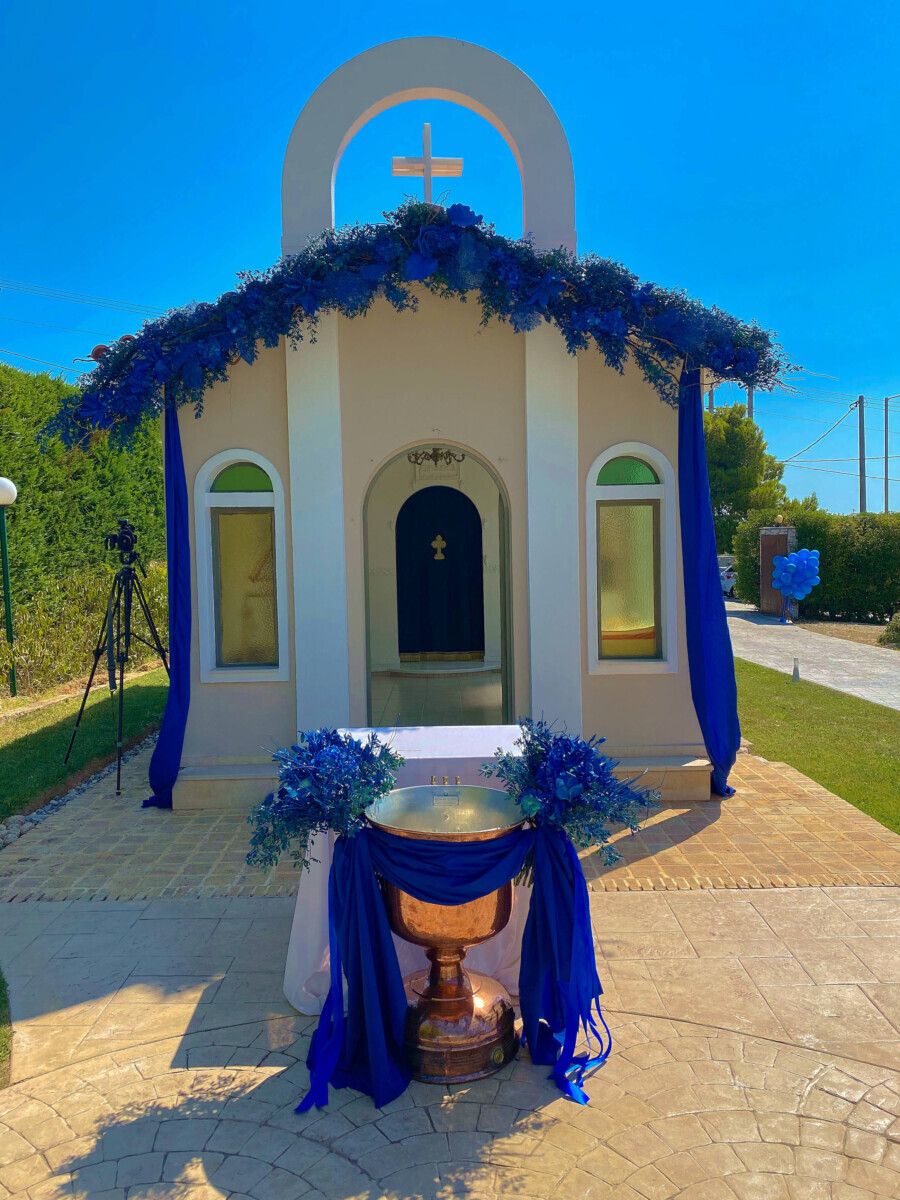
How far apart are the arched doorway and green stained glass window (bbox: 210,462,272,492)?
5.18 meters

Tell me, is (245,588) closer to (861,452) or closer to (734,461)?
(734,461)

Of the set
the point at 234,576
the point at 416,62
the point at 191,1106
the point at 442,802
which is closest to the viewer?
the point at 191,1106

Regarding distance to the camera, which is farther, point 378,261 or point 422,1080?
point 378,261

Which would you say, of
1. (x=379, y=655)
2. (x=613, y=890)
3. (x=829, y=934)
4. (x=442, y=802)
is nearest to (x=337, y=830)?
(x=442, y=802)

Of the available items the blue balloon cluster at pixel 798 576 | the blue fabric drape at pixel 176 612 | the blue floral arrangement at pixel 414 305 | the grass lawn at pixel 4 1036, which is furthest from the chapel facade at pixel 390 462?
the blue balloon cluster at pixel 798 576

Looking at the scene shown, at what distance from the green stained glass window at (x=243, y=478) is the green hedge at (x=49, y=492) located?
396cm

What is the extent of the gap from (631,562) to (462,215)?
9.94 feet

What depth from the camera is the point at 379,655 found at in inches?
501

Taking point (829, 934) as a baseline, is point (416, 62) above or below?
Answer: above

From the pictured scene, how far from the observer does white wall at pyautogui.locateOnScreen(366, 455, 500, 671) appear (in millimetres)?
12578

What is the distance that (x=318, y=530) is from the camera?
676 centimetres

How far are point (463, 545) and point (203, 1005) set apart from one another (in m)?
9.72

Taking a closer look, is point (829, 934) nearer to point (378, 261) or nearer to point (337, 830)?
point (337, 830)

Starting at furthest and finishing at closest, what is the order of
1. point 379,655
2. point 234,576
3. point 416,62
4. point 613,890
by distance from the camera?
point 379,655 < point 234,576 < point 416,62 < point 613,890
